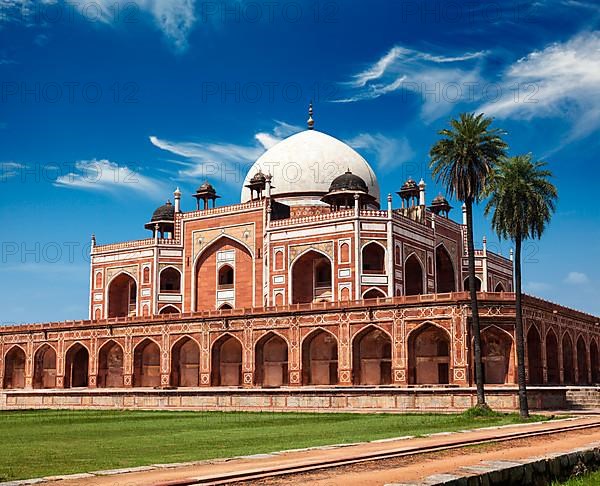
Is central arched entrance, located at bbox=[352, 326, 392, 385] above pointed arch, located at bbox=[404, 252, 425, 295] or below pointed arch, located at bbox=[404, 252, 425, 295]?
below

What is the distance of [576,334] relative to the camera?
4209 cm

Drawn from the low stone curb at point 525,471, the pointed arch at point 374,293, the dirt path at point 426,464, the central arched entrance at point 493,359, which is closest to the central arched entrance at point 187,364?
the pointed arch at point 374,293

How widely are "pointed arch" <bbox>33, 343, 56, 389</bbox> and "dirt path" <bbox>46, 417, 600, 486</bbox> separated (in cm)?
3672

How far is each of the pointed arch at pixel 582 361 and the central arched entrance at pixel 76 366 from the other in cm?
2693

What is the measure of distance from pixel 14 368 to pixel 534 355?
30.7 meters

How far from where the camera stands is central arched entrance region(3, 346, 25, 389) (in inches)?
1896

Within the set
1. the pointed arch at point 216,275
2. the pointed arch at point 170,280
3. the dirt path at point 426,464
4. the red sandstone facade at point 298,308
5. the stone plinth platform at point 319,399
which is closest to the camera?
the dirt path at point 426,464

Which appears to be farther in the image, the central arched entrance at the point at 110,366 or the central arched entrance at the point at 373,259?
the central arched entrance at the point at 110,366

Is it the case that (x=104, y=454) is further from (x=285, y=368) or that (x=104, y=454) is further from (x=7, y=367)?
(x=7, y=367)

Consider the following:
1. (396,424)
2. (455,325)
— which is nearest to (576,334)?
(455,325)

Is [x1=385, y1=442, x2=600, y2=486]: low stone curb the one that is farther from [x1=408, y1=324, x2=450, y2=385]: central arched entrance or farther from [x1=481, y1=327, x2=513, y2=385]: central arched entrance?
[x1=408, y1=324, x2=450, y2=385]: central arched entrance

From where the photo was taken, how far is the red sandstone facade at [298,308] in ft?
116

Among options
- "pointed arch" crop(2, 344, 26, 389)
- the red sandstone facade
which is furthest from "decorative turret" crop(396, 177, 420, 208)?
"pointed arch" crop(2, 344, 26, 389)

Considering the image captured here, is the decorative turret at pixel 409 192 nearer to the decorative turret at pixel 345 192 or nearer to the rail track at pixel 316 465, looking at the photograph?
the decorative turret at pixel 345 192
